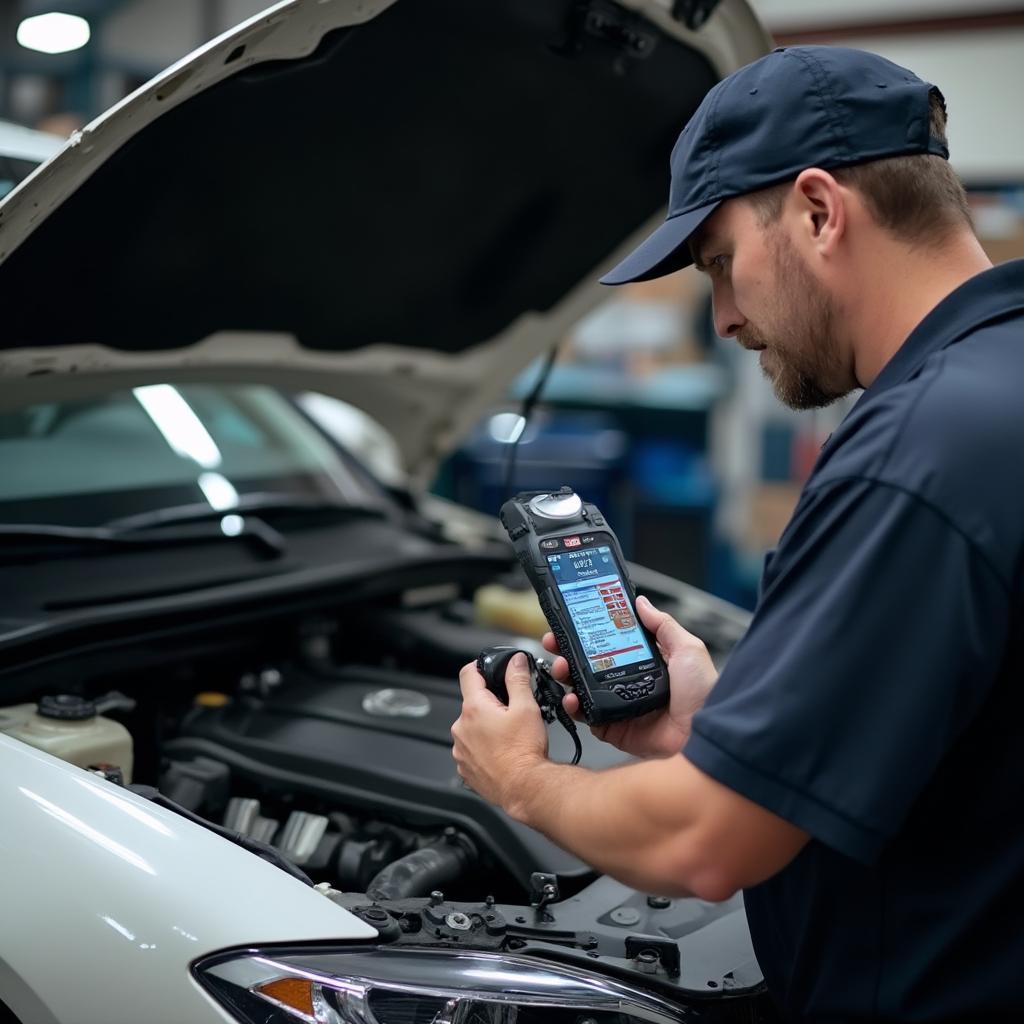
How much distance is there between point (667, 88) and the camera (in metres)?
2.12

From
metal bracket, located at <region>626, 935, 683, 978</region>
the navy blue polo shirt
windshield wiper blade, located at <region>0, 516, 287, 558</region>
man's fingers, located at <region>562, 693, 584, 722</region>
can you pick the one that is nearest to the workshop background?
windshield wiper blade, located at <region>0, 516, 287, 558</region>

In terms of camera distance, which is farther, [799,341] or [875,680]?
[799,341]

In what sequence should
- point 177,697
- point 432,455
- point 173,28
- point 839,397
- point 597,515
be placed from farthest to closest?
point 173,28 < point 432,455 < point 177,697 < point 597,515 < point 839,397

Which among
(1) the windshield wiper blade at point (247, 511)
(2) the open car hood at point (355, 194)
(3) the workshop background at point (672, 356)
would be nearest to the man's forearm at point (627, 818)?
(2) the open car hood at point (355, 194)

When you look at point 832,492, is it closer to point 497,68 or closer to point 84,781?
point 84,781

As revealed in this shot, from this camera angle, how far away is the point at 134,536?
6.82 ft

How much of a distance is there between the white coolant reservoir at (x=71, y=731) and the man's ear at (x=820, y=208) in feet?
3.82

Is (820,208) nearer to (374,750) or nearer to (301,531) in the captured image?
(374,750)

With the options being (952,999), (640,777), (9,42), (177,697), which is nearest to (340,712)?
(177,697)

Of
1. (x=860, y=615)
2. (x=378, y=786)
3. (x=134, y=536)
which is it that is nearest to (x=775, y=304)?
(x=860, y=615)

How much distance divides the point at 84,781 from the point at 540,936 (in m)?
0.58

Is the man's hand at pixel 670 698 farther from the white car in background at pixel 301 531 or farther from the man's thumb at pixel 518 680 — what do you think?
the white car in background at pixel 301 531

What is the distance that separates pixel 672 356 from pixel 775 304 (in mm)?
4958

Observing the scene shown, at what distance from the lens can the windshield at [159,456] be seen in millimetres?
2158
